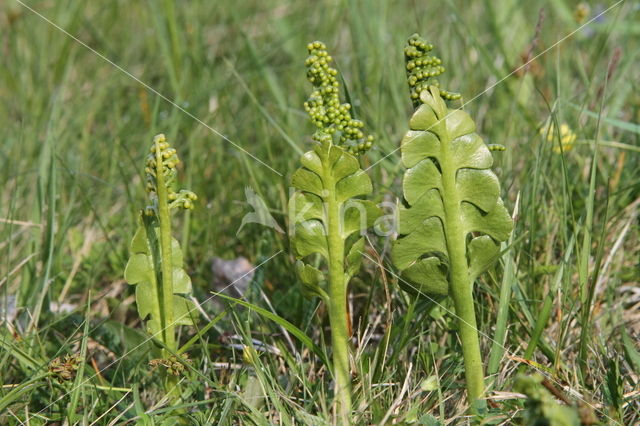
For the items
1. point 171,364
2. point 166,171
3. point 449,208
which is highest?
point 166,171

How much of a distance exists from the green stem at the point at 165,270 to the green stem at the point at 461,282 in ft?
1.84

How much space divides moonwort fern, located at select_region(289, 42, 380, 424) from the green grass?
0.12 metres

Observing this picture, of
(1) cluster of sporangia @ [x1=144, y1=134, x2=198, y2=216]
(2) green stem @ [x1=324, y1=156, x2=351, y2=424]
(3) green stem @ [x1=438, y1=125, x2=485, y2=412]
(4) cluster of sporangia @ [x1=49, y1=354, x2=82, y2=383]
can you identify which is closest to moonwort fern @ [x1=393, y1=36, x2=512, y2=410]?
(3) green stem @ [x1=438, y1=125, x2=485, y2=412]

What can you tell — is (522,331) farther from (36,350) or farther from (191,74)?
(191,74)

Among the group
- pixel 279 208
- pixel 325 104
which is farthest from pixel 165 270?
pixel 279 208

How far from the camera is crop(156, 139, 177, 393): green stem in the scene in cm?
160

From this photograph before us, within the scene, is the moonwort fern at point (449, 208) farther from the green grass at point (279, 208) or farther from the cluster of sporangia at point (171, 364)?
the cluster of sporangia at point (171, 364)

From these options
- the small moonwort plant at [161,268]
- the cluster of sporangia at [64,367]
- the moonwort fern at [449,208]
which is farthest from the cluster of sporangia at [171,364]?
the moonwort fern at [449,208]

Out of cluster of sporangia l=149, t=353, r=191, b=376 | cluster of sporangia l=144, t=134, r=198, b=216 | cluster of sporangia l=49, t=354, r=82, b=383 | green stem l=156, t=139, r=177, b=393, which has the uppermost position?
cluster of sporangia l=144, t=134, r=198, b=216

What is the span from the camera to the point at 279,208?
2.52m

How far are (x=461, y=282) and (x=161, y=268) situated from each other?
629 mm

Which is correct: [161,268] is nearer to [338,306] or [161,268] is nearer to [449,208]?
[338,306]

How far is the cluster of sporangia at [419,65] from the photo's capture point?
1533mm

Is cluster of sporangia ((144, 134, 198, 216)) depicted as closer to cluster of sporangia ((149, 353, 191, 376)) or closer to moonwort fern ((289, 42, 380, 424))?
moonwort fern ((289, 42, 380, 424))
